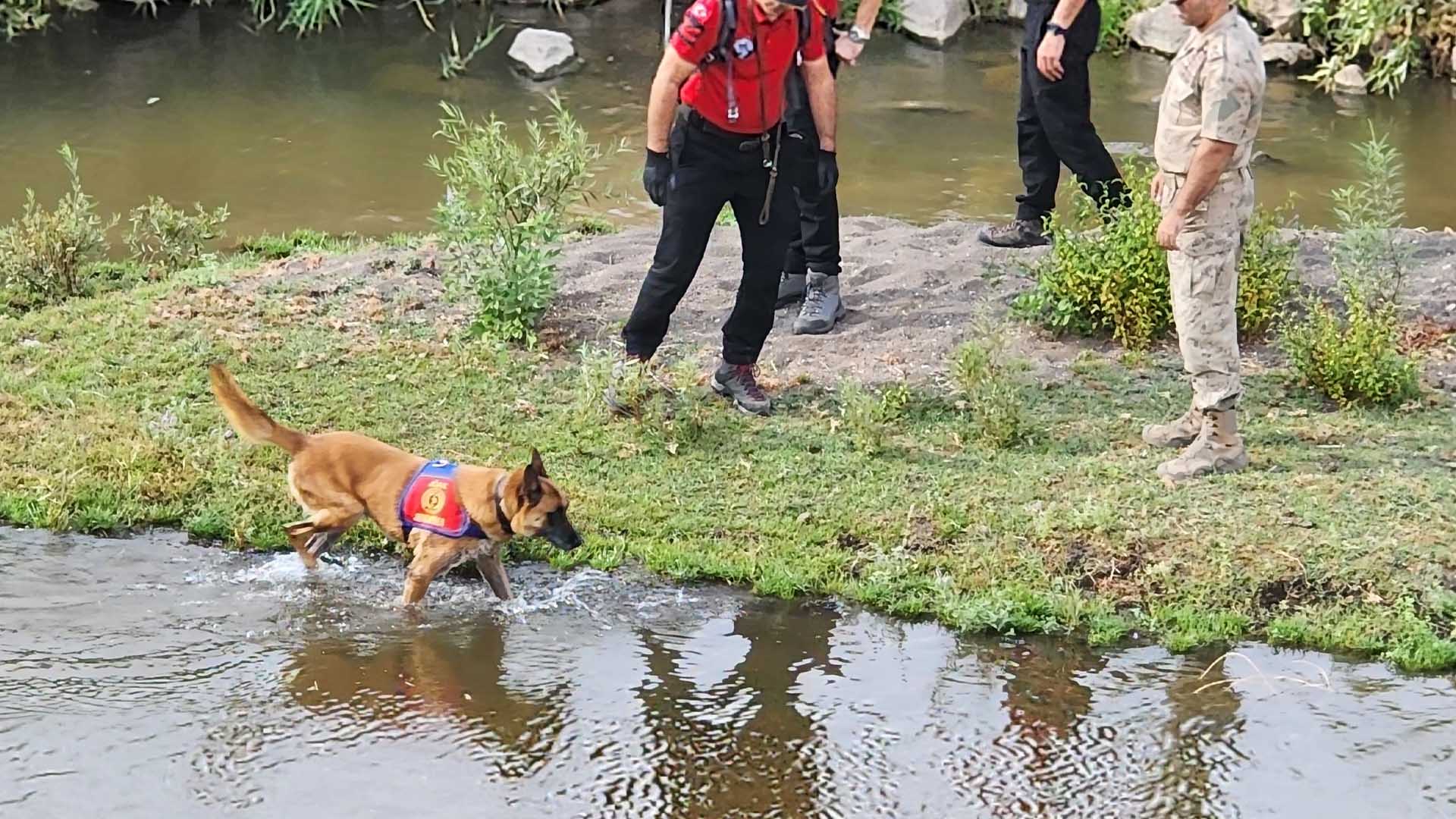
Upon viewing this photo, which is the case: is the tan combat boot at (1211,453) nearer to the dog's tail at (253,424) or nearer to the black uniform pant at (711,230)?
the black uniform pant at (711,230)

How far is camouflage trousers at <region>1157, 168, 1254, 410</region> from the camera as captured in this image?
5.72 metres

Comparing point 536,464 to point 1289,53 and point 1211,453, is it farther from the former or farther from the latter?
point 1289,53

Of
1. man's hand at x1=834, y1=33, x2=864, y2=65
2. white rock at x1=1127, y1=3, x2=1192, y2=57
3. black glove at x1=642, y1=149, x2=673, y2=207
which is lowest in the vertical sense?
white rock at x1=1127, y1=3, x2=1192, y2=57

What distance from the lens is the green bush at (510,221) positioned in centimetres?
731

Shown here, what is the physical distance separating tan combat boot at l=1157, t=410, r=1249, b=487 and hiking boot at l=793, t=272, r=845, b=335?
81.5 inches

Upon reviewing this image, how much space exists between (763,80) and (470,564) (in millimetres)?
2146

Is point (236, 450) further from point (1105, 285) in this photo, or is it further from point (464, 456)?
point (1105, 285)

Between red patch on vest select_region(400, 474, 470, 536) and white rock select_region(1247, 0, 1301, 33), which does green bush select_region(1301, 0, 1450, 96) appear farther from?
red patch on vest select_region(400, 474, 470, 536)

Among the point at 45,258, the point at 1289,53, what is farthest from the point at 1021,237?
the point at 1289,53

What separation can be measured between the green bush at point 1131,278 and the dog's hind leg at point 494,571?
324cm

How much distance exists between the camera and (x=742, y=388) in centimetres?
676

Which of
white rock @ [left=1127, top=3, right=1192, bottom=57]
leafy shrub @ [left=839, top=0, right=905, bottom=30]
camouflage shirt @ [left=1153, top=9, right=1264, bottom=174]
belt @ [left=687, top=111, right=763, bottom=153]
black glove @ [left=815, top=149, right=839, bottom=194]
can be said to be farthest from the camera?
leafy shrub @ [left=839, top=0, right=905, bottom=30]

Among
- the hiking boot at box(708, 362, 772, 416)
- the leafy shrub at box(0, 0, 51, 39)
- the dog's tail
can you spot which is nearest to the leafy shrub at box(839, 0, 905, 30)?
the leafy shrub at box(0, 0, 51, 39)

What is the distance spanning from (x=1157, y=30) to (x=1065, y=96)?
880 cm
